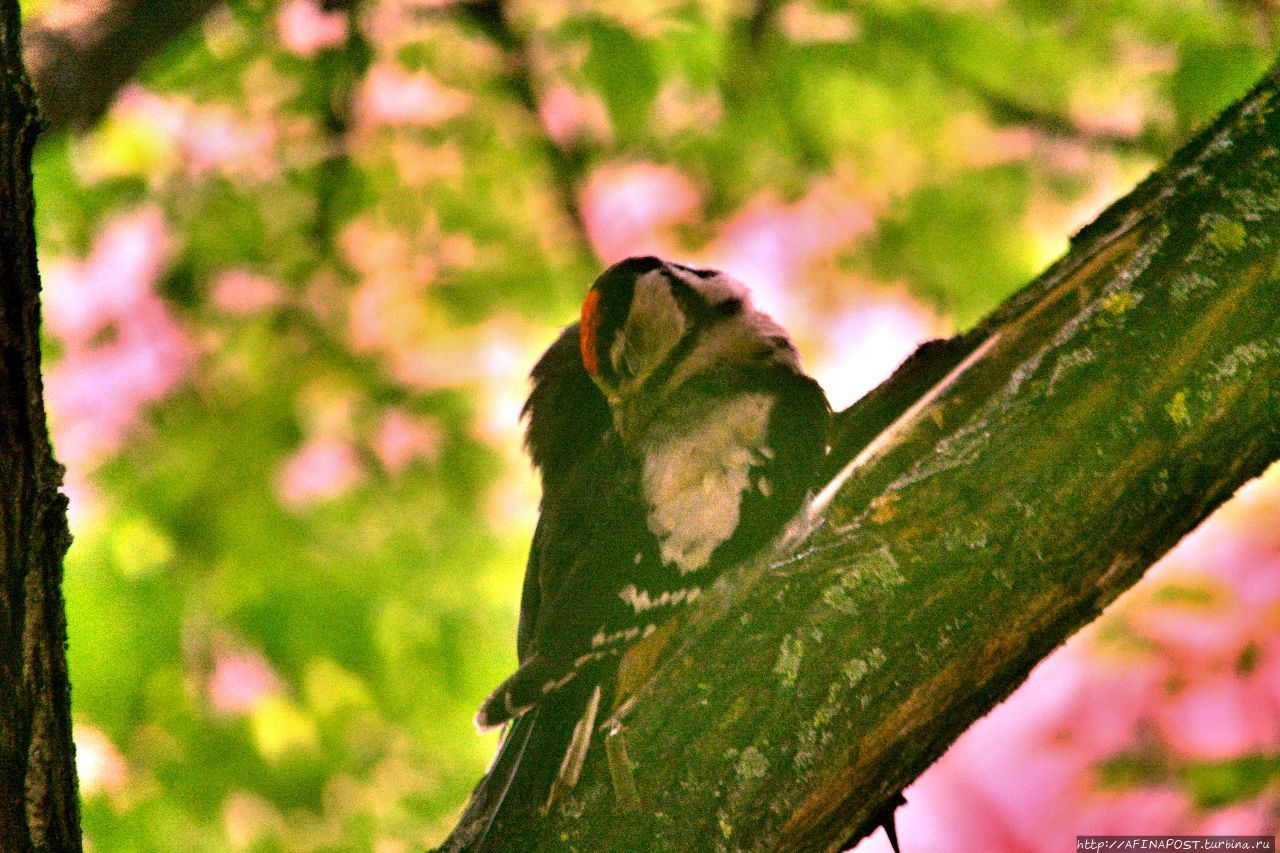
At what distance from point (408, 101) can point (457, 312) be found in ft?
2.24

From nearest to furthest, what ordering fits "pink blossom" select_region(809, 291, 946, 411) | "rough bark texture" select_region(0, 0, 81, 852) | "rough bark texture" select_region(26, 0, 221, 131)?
1. "rough bark texture" select_region(0, 0, 81, 852)
2. "rough bark texture" select_region(26, 0, 221, 131)
3. "pink blossom" select_region(809, 291, 946, 411)

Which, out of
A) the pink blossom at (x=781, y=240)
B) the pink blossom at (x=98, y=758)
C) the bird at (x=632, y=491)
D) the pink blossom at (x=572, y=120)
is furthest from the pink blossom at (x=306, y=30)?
the pink blossom at (x=98, y=758)

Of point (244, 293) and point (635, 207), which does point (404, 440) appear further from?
point (635, 207)

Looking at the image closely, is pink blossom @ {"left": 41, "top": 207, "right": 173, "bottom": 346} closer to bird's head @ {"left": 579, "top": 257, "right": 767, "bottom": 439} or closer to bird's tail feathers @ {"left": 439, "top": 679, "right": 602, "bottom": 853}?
bird's head @ {"left": 579, "top": 257, "right": 767, "bottom": 439}

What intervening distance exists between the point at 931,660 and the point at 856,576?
14 centimetres

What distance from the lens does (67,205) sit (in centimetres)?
334

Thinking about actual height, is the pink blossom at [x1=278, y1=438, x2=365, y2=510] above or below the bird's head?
above

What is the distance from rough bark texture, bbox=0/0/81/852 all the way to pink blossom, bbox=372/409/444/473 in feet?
7.55

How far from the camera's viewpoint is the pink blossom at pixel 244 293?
391cm

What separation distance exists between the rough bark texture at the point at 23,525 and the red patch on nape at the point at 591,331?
2.70 feet

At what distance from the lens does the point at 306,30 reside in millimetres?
3684

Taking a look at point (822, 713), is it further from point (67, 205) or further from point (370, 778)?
point (67, 205)

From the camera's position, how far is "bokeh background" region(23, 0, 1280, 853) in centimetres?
287

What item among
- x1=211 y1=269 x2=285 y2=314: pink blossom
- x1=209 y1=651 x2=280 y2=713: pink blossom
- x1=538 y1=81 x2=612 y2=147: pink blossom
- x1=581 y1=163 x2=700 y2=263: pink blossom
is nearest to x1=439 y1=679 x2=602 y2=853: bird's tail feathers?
x1=209 y1=651 x2=280 y2=713: pink blossom
